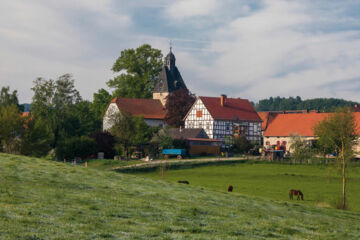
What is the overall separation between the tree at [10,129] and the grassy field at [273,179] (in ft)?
52.5

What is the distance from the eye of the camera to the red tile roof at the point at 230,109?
314ft

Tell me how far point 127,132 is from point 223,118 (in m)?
23.4

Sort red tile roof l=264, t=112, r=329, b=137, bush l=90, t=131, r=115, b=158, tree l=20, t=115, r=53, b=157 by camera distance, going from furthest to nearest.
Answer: red tile roof l=264, t=112, r=329, b=137, bush l=90, t=131, r=115, b=158, tree l=20, t=115, r=53, b=157

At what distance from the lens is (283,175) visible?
5691 centimetres

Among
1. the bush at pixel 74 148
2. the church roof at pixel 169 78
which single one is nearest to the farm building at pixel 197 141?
the bush at pixel 74 148

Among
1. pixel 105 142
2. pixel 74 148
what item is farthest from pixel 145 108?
pixel 74 148

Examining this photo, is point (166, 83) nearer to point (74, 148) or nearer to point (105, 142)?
point (105, 142)

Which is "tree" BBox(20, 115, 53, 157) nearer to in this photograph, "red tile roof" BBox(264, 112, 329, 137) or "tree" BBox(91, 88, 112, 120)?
"tree" BBox(91, 88, 112, 120)

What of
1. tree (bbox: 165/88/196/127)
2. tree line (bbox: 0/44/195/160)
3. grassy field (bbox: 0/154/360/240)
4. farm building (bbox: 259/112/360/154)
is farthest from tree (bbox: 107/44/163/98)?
grassy field (bbox: 0/154/360/240)

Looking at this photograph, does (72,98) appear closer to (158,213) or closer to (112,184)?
(112,184)

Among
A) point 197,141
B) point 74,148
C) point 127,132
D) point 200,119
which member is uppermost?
point 200,119

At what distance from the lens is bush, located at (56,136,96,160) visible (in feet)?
238

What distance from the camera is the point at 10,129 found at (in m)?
63.1

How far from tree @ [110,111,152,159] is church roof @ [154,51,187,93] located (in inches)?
1348
